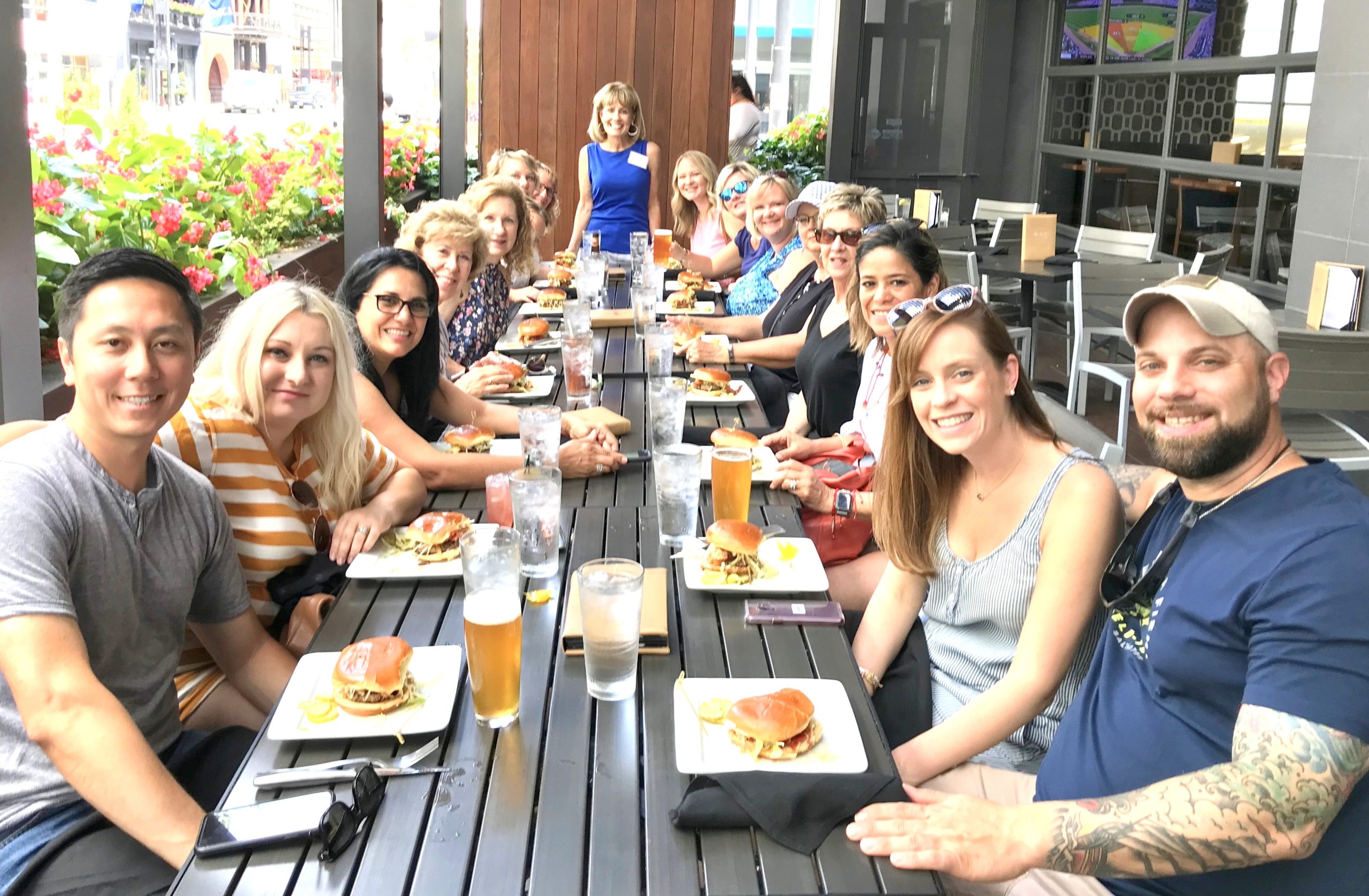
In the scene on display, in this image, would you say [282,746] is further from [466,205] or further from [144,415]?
[466,205]

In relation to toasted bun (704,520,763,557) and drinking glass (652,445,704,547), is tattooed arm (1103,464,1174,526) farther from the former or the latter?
drinking glass (652,445,704,547)

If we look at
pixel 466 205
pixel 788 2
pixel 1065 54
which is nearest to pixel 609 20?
pixel 1065 54

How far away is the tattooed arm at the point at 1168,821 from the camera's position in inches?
49.4

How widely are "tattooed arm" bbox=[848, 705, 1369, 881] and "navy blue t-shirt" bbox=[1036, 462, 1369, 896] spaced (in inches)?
1.7

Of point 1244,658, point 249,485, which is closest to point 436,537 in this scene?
point 249,485

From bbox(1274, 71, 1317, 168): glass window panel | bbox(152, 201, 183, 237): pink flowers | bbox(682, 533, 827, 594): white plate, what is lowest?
bbox(682, 533, 827, 594): white plate

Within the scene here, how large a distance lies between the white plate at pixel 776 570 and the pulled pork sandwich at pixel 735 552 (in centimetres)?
2

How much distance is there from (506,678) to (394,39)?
670cm

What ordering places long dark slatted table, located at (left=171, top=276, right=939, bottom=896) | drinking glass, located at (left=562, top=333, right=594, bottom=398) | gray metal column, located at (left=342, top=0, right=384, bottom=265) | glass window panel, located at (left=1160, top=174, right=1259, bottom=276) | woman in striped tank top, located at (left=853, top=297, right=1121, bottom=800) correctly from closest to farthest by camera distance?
long dark slatted table, located at (left=171, top=276, right=939, bottom=896), woman in striped tank top, located at (left=853, top=297, right=1121, bottom=800), drinking glass, located at (left=562, top=333, right=594, bottom=398), gray metal column, located at (left=342, top=0, right=384, bottom=265), glass window panel, located at (left=1160, top=174, right=1259, bottom=276)

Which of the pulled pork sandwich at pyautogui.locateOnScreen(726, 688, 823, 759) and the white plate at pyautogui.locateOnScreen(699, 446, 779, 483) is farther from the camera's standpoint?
the white plate at pyautogui.locateOnScreen(699, 446, 779, 483)

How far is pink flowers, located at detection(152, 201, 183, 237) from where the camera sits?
11.0 ft

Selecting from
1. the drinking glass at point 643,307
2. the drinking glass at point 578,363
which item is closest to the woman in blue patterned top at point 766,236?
the drinking glass at point 643,307

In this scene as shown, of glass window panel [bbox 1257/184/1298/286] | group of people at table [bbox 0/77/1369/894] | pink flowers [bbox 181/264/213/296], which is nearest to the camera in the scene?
group of people at table [bbox 0/77/1369/894]

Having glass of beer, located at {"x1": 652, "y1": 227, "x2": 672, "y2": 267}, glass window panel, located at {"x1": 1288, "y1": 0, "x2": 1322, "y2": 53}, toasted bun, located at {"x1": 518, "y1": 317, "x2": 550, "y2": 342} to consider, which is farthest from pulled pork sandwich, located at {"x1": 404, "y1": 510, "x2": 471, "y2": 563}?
glass window panel, located at {"x1": 1288, "y1": 0, "x2": 1322, "y2": 53}
